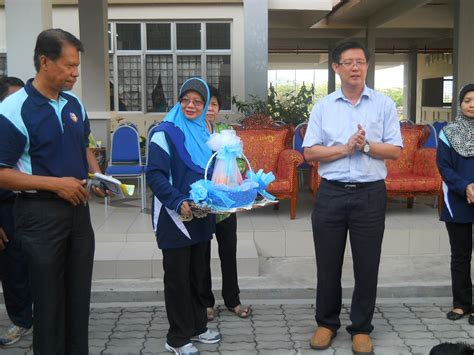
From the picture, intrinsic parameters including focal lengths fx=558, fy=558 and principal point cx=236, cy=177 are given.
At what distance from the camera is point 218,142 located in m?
3.28

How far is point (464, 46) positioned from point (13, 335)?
1115cm

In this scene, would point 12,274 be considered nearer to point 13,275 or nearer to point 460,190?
point 13,275

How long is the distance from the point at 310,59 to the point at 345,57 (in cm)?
2626

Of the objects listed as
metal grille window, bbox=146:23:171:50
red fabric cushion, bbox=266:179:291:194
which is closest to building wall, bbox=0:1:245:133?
metal grille window, bbox=146:23:171:50

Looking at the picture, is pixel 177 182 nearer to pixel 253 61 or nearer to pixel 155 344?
pixel 155 344

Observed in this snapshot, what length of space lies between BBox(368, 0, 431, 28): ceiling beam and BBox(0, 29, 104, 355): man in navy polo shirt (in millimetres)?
11967

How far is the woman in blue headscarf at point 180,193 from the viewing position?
3195 millimetres

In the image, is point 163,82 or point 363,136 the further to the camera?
point 163,82

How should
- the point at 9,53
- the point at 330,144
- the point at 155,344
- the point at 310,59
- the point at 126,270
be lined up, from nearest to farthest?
1. the point at 330,144
2. the point at 155,344
3. the point at 126,270
4. the point at 9,53
5. the point at 310,59

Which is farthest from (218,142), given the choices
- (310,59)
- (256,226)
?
(310,59)

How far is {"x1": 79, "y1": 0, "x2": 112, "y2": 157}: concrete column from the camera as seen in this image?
974cm

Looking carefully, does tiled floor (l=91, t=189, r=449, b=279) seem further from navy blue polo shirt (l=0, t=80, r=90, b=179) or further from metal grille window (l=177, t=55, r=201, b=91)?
metal grille window (l=177, t=55, r=201, b=91)

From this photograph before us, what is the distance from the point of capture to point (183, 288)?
336 centimetres

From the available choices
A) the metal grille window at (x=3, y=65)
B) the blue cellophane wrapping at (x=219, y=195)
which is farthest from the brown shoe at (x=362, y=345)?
the metal grille window at (x=3, y=65)
